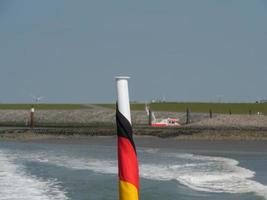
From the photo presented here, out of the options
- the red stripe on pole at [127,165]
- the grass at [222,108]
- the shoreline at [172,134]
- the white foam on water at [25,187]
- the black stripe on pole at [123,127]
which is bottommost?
the white foam on water at [25,187]

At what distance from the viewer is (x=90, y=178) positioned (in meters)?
15.2

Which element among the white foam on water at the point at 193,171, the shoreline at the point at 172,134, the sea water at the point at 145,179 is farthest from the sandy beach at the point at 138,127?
the sea water at the point at 145,179

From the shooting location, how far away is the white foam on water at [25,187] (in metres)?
11.9

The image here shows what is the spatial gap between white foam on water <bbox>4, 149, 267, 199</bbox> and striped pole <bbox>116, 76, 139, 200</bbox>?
7536mm

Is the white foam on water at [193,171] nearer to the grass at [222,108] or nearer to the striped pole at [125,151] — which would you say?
the striped pole at [125,151]

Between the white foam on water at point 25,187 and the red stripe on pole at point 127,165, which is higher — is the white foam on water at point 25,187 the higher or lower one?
the lower one

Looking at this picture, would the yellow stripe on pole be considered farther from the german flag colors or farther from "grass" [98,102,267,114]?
"grass" [98,102,267,114]

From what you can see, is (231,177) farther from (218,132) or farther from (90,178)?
(218,132)

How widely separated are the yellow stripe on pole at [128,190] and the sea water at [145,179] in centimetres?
686

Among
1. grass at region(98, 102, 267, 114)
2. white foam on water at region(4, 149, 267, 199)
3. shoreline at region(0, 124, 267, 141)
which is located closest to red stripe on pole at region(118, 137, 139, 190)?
white foam on water at region(4, 149, 267, 199)

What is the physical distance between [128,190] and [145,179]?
32.5 feet

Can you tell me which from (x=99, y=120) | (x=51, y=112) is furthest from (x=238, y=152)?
(x=51, y=112)

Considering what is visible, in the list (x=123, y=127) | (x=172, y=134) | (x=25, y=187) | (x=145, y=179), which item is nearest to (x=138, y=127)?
(x=172, y=134)

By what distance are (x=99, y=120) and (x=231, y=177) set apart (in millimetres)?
52022
